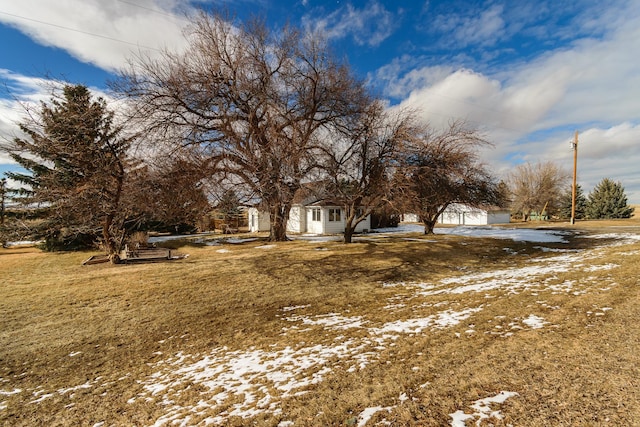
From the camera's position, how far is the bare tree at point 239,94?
11.6 m

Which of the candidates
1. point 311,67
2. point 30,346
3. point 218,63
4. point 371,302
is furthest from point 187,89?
point 371,302

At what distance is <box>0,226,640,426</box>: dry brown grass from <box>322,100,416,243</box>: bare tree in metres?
4.78

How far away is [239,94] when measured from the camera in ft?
41.8

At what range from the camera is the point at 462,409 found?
2.63 m

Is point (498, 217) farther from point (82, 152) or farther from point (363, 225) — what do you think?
point (82, 152)

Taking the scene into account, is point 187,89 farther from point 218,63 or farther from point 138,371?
point 138,371

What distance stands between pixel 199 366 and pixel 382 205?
35.8 feet

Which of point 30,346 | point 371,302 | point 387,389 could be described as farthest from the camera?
point 371,302

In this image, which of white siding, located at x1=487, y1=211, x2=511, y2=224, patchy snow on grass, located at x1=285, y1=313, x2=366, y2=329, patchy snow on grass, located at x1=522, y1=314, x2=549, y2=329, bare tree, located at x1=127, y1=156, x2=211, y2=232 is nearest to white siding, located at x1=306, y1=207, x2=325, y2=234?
bare tree, located at x1=127, y1=156, x2=211, y2=232

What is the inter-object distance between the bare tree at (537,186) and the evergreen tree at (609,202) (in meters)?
3.85

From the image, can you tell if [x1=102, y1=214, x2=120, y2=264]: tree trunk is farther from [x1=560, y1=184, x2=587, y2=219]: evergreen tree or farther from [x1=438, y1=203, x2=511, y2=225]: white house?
[x1=560, y1=184, x2=587, y2=219]: evergreen tree

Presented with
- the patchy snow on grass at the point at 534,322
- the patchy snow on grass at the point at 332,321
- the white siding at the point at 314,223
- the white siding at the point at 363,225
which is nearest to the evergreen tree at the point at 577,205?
the white siding at the point at 363,225

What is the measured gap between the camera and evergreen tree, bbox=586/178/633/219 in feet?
122

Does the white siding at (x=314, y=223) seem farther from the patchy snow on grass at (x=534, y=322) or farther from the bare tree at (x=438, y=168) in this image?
the patchy snow on grass at (x=534, y=322)
